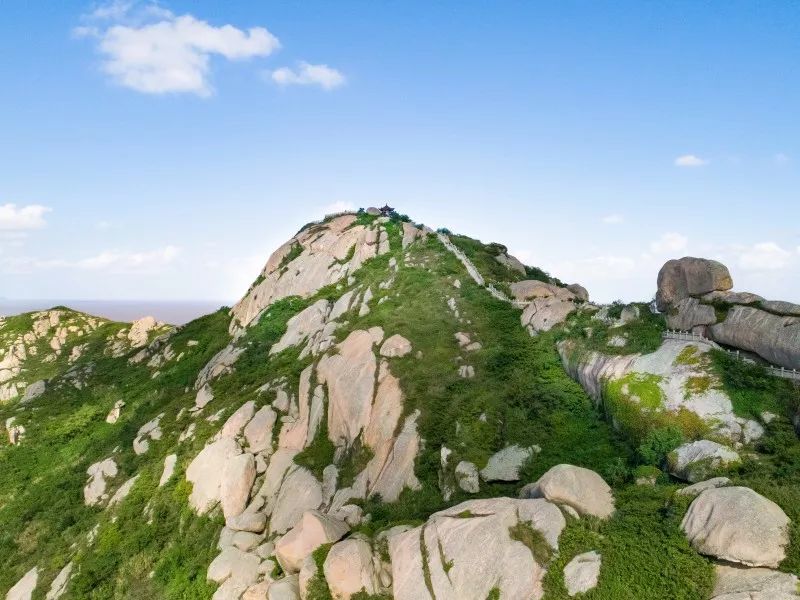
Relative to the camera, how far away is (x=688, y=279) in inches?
1144

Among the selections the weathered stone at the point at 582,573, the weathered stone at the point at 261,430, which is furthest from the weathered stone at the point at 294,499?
the weathered stone at the point at 582,573

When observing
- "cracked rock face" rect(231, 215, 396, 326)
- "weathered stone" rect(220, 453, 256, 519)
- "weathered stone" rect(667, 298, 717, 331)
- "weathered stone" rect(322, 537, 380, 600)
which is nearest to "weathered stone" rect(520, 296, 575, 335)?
"weathered stone" rect(667, 298, 717, 331)

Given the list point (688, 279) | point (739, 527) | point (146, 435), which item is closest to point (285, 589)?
point (739, 527)

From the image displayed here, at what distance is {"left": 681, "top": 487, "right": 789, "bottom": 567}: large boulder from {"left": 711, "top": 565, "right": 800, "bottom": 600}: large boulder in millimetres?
274

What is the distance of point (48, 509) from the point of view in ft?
130

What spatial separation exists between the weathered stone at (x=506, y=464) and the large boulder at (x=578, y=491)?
5011mm

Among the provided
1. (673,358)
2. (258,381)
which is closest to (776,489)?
(673,358)

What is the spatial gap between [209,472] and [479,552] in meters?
21.8

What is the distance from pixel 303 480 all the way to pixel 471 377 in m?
12.2

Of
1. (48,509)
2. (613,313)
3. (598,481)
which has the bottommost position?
(48,509)

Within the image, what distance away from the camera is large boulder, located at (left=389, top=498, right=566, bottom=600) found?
54.3 feet

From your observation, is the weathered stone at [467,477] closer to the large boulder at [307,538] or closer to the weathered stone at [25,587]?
the large boulder at [307,538]

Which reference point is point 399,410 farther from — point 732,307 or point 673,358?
point 732,307

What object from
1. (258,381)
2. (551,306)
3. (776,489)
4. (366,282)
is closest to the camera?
(776,489)
